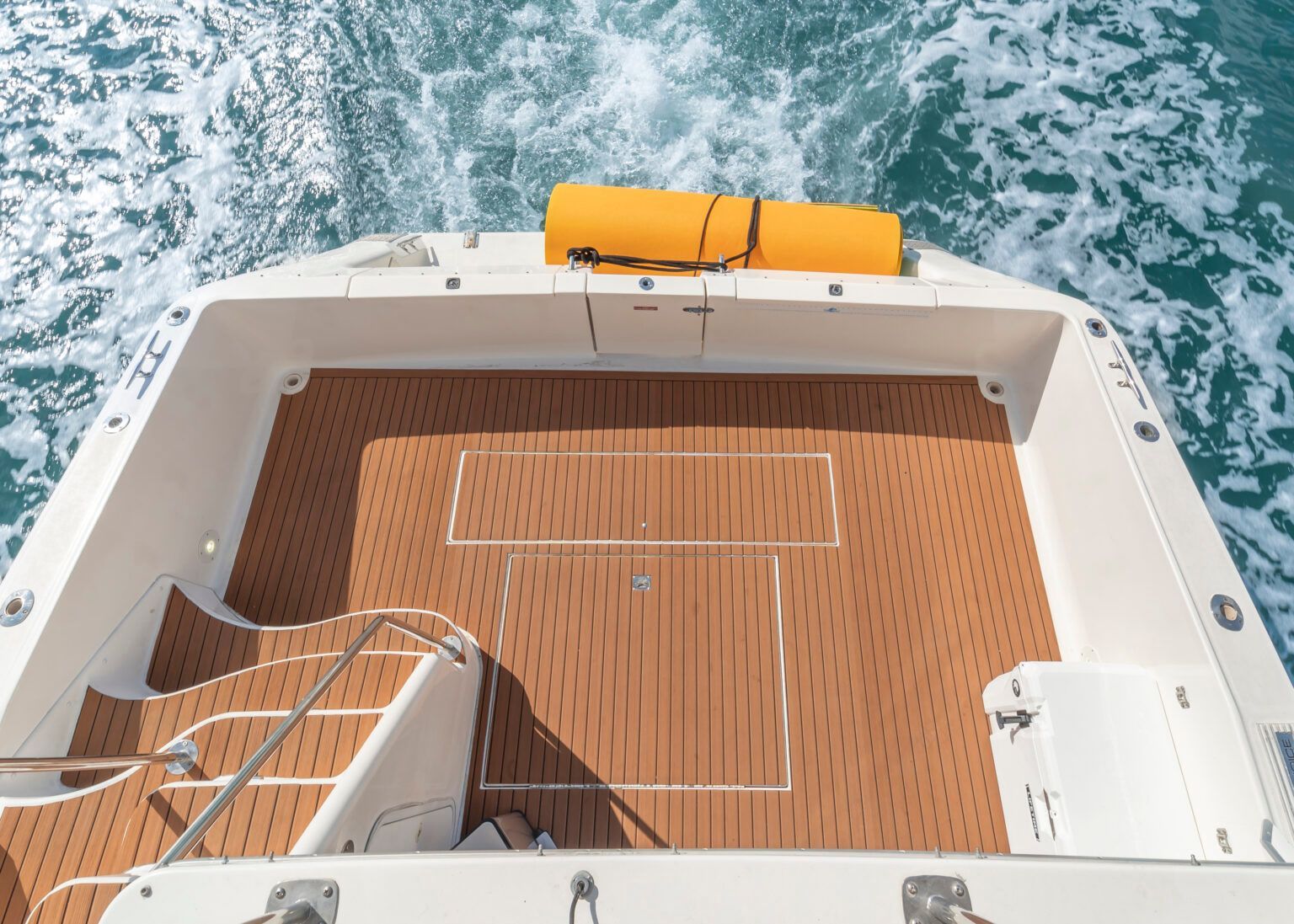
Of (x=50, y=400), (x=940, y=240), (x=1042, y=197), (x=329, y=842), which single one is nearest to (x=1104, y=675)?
(x=329, y=842)

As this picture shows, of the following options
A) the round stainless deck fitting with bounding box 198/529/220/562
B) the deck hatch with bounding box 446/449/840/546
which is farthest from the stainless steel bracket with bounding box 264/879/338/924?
the round stainless deck fitting with bounding box 198/529/220/562

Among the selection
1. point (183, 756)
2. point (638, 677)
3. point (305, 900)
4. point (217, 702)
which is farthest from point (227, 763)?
point (638, 677)

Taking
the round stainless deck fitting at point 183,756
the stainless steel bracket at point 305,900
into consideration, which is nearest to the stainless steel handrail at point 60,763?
the round stainless deck fitting at point 183,756

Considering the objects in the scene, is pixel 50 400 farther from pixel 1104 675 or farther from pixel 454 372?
pixel 1104 675

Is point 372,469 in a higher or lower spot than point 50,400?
higher

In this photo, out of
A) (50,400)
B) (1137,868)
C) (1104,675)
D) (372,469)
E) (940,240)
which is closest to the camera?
(1137,868)

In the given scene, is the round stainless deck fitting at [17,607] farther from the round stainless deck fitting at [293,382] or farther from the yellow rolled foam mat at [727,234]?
the yellow rolled foam mat at [727,234]

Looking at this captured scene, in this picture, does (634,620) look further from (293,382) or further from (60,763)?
(293,382)

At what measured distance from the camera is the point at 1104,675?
2174mm

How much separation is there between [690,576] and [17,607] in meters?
2.08

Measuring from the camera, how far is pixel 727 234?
129 inches

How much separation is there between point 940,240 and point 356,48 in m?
4.37

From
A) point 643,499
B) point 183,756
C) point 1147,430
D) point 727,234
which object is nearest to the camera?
point 183,756

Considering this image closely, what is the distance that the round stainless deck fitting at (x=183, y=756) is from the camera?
193 centimetres
